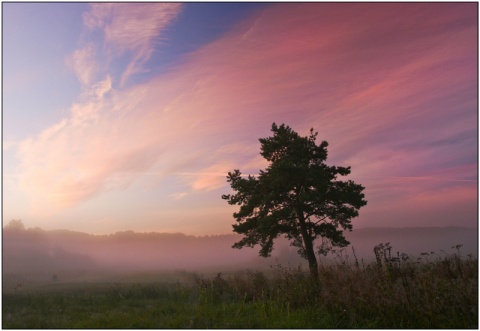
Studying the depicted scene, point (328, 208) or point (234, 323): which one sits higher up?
point (328, 208)

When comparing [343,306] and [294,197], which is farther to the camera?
[294,197]

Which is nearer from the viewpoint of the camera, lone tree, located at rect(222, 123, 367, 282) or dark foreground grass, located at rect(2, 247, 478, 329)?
dark foreground grass, located at rect(2, 247, 478, 329)

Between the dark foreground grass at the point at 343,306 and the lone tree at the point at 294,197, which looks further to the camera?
the lone tree at the point at 294,197

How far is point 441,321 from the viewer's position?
6777 millimetres

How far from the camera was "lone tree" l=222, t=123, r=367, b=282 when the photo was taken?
66.0 feet

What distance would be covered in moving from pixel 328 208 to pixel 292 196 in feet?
7.92

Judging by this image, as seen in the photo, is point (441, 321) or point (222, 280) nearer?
point (441, 321)

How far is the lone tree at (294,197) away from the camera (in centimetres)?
2011

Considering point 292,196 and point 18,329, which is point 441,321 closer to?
point 18,329

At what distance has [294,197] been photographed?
811 inches

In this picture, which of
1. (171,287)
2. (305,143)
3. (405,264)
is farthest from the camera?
(305,143)

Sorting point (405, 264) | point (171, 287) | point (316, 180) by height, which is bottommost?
point (171, 287)

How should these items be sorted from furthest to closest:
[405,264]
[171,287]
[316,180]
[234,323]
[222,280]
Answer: [316,180], [171,287], [222,280], [405,264], [234,323]

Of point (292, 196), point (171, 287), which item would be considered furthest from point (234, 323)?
point (292, 196)
